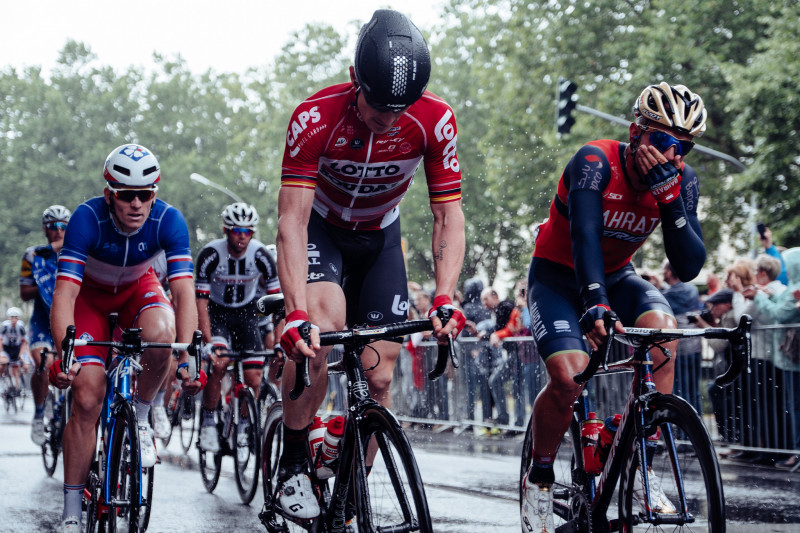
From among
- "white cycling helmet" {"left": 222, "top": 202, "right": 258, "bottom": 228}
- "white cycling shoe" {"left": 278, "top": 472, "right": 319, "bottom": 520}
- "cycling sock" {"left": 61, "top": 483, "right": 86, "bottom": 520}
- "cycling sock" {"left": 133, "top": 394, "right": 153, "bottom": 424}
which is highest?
"white cycling helmet" {"left": 222, "top": 202, "right": 258, "bottom": 228}

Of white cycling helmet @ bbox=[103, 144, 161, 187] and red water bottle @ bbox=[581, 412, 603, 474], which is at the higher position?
white cycling helmet @ bbox=[103, 144, 161, 187]

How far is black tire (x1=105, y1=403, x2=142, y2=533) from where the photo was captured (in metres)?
5.14

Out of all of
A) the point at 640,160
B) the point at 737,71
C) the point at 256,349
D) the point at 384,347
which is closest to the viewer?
the point at 640,160

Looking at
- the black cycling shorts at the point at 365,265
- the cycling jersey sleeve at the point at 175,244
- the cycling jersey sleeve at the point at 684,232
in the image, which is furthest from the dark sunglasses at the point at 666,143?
the cycling jersey sleeve at the point at 175,244

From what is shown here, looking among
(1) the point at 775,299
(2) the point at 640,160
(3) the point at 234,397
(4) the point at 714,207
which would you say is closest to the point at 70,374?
(2) the point at 640,160

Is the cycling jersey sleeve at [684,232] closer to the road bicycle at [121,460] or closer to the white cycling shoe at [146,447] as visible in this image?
the road bicycle at [121,460]

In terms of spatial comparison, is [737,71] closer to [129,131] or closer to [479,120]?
[479,120]

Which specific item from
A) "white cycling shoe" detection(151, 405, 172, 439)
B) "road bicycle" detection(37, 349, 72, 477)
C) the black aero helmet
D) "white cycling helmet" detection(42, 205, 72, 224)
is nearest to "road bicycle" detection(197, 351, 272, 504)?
"white cycling shoe" detection(151, 405, 172, 439)

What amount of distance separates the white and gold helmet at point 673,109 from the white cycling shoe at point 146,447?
2.89m

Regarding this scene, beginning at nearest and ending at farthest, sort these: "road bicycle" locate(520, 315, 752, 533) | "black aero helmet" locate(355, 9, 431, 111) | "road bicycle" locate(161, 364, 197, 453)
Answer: "road bicycle" locate(520, 315, 752, 533) < "black aero helmet" locate(355, 9, 431, 111) < "road bicycle" locate(161, 364, 197, 453)

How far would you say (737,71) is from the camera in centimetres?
2191

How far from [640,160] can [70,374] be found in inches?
116

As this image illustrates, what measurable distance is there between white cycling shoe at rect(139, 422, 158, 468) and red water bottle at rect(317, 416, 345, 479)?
3.42 feet

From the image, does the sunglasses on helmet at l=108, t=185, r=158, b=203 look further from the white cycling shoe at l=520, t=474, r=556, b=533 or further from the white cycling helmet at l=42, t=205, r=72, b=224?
the white cycling helmet at l=42, t=205, r=72, b=224
